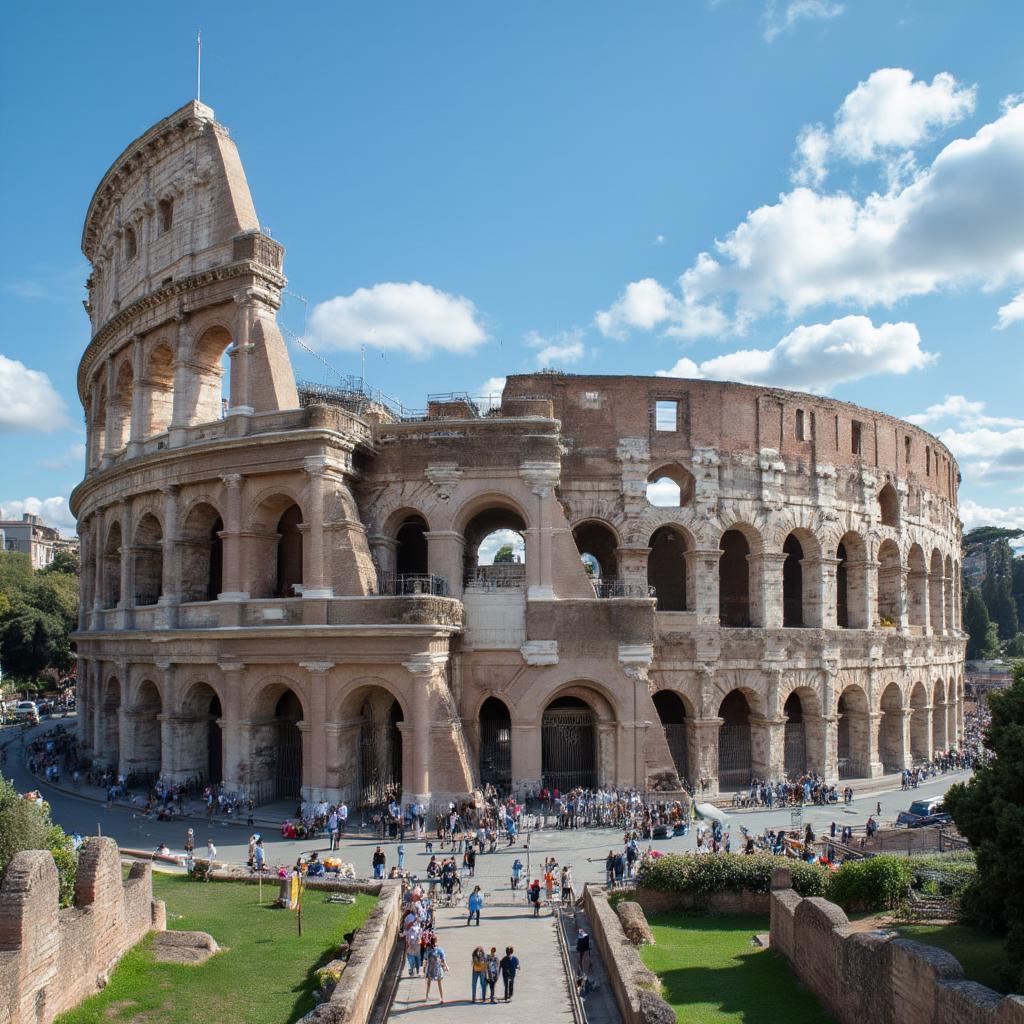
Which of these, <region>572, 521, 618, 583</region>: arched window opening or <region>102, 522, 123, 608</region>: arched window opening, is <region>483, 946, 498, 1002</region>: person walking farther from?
<region>102, 522, 123, 608</region>: arched window opening

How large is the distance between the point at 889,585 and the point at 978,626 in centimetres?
4616

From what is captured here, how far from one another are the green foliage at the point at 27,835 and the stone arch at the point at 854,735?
23.7m

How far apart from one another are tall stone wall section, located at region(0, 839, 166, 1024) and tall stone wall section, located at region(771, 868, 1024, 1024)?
9972mm

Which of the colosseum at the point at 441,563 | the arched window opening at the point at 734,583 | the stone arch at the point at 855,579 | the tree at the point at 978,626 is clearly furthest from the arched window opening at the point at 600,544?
the tree at the point at 978,626

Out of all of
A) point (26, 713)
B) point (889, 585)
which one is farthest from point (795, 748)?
point (26, 713)

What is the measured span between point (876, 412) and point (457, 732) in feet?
64.1

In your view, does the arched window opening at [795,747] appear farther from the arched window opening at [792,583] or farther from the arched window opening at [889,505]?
the arched window opening at [889,505]

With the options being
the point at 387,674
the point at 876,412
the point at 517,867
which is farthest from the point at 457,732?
the point at 876,412

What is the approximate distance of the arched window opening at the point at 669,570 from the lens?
99.7 feet

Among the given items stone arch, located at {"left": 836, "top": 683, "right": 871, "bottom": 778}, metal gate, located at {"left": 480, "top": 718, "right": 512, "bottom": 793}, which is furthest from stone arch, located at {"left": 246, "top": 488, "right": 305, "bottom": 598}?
stone arch, located at {"left": 836, "top": 683, "right": 871, "bottom": 778}

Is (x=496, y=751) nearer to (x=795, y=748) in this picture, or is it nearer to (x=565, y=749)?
(x=565, y=749)

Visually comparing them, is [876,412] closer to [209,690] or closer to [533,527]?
[533,527]

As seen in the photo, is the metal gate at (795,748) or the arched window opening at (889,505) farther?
the arched window opening at (889,505)

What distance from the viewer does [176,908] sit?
52.6ft
